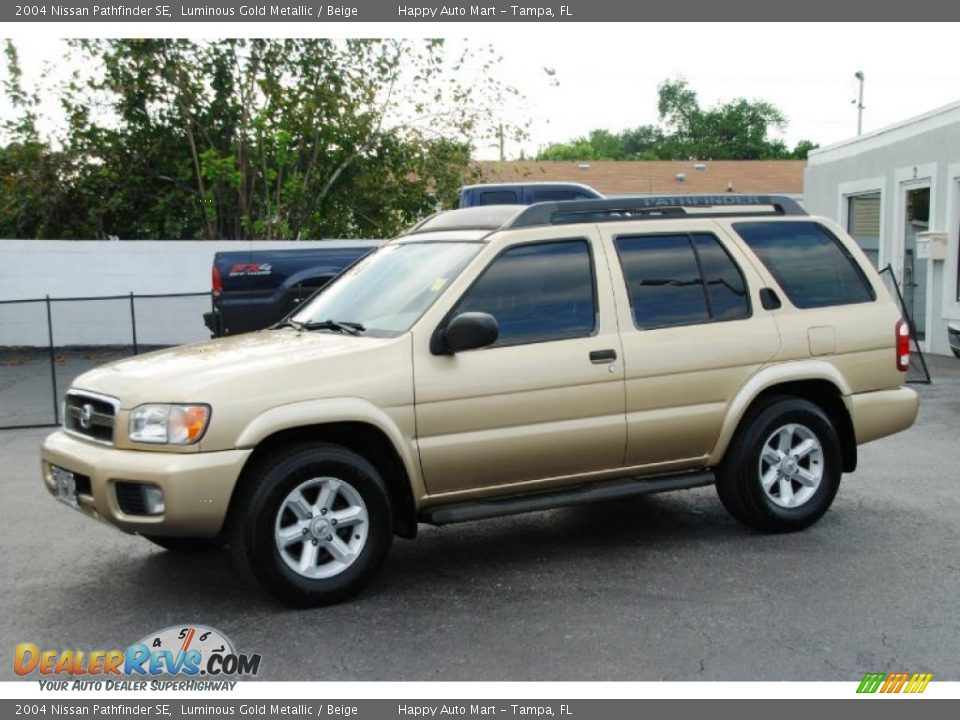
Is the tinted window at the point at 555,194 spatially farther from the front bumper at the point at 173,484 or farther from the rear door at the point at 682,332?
the front bumper at the point at 173,484

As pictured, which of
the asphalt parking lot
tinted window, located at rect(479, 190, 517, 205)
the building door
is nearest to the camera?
the asphalt parking lot

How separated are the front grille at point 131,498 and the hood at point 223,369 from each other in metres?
0.37

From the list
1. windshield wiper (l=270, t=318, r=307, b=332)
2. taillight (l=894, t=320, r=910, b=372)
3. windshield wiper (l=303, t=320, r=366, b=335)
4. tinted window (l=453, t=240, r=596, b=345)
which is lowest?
taillight (l=894, t=320, r=910, b=372)

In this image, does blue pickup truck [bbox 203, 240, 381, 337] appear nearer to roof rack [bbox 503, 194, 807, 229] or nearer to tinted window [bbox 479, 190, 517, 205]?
tinted window [bbox 479, 190, 517, 205]

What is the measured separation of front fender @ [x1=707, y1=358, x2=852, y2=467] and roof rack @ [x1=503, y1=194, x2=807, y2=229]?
3.32ft

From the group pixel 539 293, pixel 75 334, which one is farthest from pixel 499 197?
pixel 539 293

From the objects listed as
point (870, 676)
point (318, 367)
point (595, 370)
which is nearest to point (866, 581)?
point (870, 676)

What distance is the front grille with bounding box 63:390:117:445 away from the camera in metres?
5.34

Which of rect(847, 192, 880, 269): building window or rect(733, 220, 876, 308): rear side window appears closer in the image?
rect(733, 220, 876, 308): rear side window

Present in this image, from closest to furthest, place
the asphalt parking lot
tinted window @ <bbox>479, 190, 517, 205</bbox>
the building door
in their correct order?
the asphalt parking lot < tinted window @ <bbox>479, 190, 517, 205</bbox> < the building door

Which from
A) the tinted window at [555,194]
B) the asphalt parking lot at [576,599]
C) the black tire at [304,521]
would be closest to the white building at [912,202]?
the tinted window at [555,194]

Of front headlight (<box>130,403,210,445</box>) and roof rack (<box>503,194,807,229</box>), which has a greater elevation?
roof rack (<box>503,194,807,229</box>)

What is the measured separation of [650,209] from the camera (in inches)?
257

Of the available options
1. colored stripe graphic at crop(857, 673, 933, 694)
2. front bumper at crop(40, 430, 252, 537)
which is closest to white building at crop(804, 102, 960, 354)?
colored stripe graphic at crop(857, 673, 933, 694)
